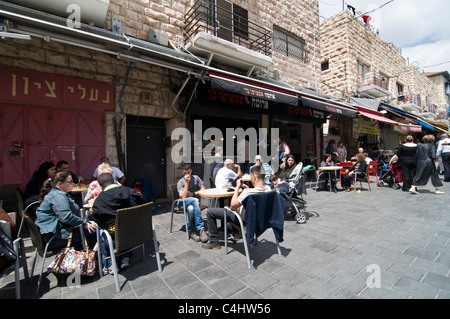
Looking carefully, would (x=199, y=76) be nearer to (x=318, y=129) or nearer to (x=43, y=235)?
(x=43, y=235)

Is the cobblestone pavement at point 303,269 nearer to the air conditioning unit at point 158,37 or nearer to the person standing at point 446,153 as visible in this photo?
the air conditioning unit at point 158,37

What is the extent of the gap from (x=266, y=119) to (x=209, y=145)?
2.93 m

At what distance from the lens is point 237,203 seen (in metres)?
2.93

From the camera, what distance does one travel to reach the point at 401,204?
220 inches

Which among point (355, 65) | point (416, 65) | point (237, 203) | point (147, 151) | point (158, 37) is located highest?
point (416, 65)

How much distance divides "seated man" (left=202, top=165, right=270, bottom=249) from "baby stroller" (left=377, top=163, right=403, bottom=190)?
7.20 meters

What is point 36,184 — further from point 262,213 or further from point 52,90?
point 262,213

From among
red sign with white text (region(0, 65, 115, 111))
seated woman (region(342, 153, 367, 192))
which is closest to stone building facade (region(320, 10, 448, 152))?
seated woman (region(342, 153, 367, 192))

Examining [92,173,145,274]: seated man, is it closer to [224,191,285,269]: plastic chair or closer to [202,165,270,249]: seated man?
[202,165,270,249]: seated man

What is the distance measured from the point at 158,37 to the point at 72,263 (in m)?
6.19

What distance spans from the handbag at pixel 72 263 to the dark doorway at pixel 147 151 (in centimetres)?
390

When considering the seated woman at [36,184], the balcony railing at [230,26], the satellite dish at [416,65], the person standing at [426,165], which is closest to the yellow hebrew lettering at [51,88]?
the seated woman at [36,184]

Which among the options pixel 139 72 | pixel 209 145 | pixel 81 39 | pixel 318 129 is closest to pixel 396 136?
pixel 318 129

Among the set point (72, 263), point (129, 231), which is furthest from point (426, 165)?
point (72, 263)
